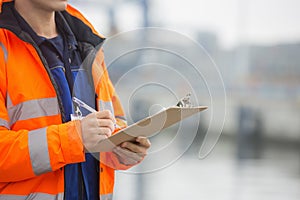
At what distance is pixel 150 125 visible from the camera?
1.67 meters

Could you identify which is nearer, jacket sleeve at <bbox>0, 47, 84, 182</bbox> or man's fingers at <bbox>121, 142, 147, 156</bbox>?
jacket sleeve at <bbox>0, 47, 84, 182</bbox>

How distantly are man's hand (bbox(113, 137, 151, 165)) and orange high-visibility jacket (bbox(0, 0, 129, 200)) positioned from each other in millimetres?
91

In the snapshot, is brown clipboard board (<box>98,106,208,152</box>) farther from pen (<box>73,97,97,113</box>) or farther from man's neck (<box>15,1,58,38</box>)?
man's neck (<box>15,1,58,38</box>)

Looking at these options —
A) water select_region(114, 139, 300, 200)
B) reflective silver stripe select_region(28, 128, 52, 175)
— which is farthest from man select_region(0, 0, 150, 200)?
water select_region(114, 139, 300, 200)

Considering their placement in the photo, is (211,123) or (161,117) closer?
(161,117)

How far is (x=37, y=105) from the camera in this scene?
5.70ft

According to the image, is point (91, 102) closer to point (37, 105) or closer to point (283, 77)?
point (37, 105)

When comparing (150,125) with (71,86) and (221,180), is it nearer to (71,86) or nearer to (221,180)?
(71,86)

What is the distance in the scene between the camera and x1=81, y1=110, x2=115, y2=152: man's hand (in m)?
1.68

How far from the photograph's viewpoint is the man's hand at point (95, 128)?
1.68m

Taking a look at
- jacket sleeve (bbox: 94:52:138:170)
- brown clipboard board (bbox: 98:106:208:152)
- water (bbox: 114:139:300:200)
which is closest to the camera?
brown clipboard board (bbox: 98:106:208:152)

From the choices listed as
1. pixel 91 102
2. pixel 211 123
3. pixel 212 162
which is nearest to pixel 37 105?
pixel 91 102

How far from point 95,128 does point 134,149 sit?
182 millimetres

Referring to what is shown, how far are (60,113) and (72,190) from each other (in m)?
0.22
